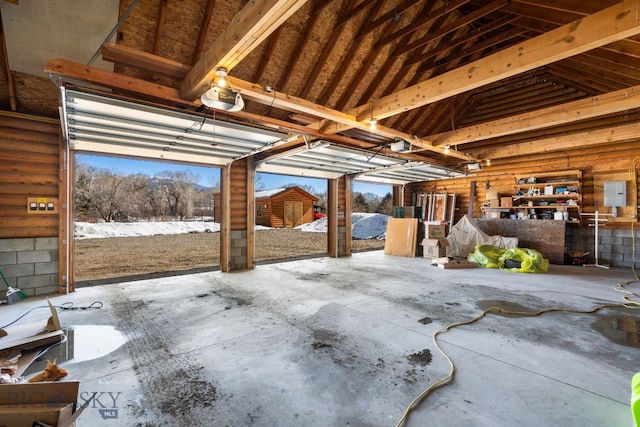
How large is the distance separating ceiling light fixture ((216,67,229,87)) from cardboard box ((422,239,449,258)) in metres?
6.87

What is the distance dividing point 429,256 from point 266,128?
606 cm

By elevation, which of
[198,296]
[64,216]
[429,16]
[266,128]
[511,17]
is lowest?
[198,296]

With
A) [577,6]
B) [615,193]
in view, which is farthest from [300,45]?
[615,193]

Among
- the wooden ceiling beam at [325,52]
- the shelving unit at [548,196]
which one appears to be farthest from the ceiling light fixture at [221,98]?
the shelving unit at [548,196]

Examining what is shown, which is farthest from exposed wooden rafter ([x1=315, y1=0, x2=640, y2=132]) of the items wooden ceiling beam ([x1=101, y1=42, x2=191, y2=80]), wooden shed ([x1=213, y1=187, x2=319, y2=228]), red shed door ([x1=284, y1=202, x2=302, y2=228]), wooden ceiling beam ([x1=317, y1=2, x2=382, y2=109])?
red shed door ([x1=284, y1=202, x2=302, y2=228])

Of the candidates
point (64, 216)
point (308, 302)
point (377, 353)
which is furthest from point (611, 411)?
point (64, 216)

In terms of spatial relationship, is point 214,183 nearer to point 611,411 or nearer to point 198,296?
point 198,296

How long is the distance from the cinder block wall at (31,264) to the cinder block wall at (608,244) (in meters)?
11.7

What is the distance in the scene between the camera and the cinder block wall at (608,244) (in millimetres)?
6863

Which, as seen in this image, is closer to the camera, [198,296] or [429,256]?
[198,296]

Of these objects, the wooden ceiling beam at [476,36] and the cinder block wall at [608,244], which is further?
the cinder block wall at [608,244]

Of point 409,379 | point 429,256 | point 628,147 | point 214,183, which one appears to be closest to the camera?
point 409,379

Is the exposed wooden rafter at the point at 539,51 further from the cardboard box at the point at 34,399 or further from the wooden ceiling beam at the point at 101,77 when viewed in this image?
the cardboard box at the point at 34,399

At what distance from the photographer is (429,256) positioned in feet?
27.0
